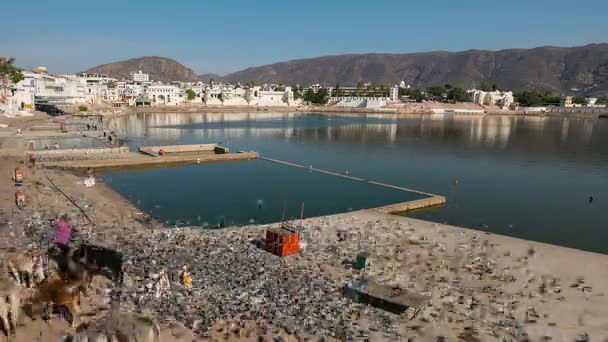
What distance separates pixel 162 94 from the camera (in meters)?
130

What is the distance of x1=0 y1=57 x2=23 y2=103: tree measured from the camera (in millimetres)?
65500

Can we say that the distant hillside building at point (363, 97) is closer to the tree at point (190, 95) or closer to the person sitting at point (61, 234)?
the tree at point (190, 95)

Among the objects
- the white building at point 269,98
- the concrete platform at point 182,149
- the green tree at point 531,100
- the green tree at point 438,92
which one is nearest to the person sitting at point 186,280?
the concrete platform at point 182,149

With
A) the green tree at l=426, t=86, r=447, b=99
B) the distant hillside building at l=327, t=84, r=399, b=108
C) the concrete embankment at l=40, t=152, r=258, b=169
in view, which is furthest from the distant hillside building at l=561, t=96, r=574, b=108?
A: the concrete embankment at l=40, t=152, r=258, b=169

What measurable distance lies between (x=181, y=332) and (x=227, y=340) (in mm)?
899

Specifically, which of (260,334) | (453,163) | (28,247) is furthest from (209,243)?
(453,163)

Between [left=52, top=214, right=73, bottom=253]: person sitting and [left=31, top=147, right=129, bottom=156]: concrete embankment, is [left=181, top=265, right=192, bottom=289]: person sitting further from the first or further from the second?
[left=31, top=147, right=129, bottom=156]: concrete embankment

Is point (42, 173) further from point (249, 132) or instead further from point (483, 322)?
point (249, 132)

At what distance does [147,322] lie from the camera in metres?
5.59

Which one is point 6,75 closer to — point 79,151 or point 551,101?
point 79,151

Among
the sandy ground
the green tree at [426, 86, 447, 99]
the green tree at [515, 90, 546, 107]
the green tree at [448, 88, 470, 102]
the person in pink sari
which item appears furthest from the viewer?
the green tree at [426, 86, 447, 99]

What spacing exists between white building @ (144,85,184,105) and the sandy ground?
11544 cm

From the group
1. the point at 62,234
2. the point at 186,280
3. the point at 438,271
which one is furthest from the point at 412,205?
the point at 62,234

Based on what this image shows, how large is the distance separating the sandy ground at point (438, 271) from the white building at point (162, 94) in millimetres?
115444
